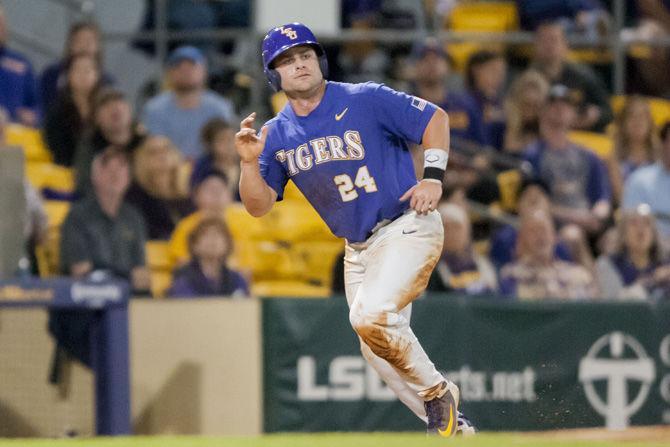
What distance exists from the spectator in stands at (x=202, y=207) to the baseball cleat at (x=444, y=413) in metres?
4.18

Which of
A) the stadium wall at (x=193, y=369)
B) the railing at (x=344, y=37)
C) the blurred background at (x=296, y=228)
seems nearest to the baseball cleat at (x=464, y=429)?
the blurred background at (x=296, y=228)

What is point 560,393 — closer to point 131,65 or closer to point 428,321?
point 428,321

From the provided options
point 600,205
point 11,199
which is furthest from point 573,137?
point 11,199

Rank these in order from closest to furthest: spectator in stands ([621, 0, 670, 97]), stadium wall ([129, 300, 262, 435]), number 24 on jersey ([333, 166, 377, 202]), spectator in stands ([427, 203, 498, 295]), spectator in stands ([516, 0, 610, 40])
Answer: number 24 on jersey ([333, 166, 377, 202]) → stadium wall ([129, 300, 262, 435]) → spectator in stands ([427, 203, 498, 295]) → spectator in stands ([516, 0, 610, 40]) → spectator in stands ([621, 0, 670, 97])

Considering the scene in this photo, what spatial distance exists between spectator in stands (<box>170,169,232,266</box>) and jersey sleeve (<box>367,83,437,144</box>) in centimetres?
394

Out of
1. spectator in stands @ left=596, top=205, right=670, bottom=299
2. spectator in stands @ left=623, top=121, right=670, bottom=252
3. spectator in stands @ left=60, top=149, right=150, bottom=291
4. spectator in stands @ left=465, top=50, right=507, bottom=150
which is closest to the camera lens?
Result: spectator in stands @ left=60, top=149, right=150, bottom=291

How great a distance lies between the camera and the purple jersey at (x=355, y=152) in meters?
6.71

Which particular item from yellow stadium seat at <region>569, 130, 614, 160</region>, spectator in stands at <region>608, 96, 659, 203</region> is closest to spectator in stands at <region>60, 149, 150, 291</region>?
spectator in stands at <region>608, 96, 659, 203</region>

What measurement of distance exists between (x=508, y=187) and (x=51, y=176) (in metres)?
4.21

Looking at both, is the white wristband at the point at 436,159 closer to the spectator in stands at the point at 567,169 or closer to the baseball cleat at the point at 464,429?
the baseball cleat at the point at 464,429

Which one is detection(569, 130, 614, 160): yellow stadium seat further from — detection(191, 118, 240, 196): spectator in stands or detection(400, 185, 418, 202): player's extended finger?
detection(400, 185, 418, 202): player's extended finger

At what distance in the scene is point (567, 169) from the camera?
40.8 feet

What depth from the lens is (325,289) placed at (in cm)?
1152

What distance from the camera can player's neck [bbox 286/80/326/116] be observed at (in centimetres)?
684
